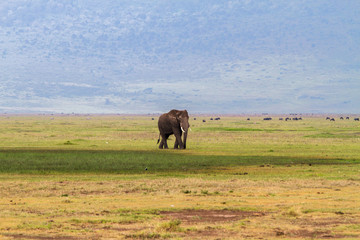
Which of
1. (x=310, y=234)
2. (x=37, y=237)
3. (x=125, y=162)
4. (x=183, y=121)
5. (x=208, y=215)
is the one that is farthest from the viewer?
(x=183, y=121)

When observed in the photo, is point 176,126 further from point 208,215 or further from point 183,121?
point 208,215

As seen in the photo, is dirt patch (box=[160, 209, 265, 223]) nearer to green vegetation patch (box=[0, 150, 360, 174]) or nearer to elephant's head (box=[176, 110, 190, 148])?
green vegetation patch (box=[0, 150, 360, 174])

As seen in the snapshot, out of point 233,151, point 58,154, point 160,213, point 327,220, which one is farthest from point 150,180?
point 233,151

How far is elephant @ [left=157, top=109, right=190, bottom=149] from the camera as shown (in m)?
51.3

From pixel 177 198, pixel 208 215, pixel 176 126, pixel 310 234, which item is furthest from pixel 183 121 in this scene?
pixel 310 234

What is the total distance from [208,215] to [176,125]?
106 ft

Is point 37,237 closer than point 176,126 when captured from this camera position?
Yes

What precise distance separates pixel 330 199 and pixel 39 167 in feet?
54.5

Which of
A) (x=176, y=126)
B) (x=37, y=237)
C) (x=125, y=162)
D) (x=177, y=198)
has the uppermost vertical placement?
(x=176, y=126)

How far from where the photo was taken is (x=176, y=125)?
2051 inches

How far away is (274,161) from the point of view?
38875 mm

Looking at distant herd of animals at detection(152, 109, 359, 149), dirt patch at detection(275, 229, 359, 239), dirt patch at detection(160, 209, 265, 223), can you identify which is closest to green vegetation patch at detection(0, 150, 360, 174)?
distant herd of animals at detection(152, 109, 359, 149)

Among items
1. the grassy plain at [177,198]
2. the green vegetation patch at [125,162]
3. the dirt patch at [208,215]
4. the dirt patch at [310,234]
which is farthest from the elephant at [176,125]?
the dirt patch at [310,234]

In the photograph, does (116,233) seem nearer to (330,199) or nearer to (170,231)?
(170,231)
